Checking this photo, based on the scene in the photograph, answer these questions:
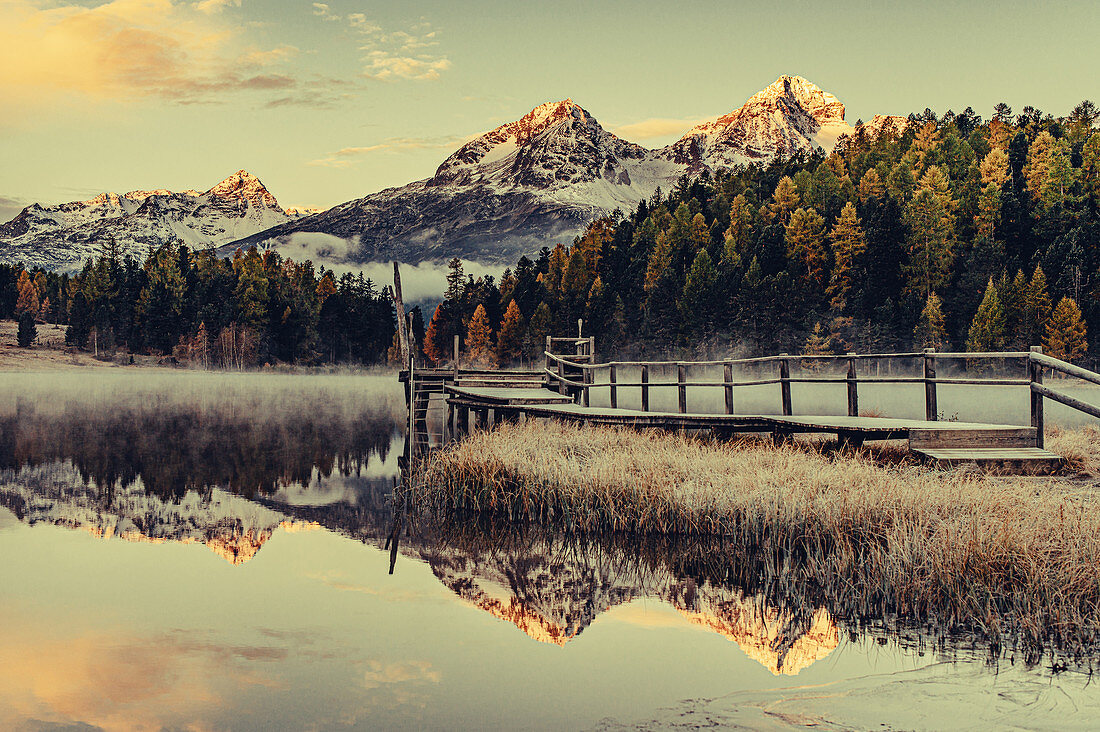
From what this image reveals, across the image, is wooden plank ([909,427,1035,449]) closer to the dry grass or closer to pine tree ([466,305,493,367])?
the dry grass

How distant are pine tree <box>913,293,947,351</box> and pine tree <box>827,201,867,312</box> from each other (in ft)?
24.6

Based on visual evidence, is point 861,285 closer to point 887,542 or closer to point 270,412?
point 270,412

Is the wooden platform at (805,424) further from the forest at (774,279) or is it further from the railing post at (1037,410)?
the forest at (774,279)

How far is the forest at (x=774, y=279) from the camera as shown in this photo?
81.0 m

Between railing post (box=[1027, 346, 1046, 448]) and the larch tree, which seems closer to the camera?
railing post (box=[1027, 346, 1046, 448])

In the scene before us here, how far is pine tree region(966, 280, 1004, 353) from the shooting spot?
243 ft

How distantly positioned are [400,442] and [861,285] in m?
63.9

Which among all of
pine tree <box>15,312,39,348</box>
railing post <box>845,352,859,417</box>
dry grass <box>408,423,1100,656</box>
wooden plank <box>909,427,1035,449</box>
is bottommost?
dry grass <box>408,423,1100,656</box>

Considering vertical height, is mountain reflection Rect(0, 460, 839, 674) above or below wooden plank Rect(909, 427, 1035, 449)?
below

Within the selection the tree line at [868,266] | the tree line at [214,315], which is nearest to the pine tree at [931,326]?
the tree line at [868,266]

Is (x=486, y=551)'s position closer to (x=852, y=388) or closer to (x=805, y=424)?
(x=805, y=424)

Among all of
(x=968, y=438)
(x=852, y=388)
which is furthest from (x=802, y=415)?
(x=968, y=438)

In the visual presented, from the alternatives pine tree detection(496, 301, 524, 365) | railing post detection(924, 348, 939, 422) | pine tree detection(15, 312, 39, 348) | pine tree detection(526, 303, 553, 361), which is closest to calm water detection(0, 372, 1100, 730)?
railing post detection(924, 348, 939, 422)

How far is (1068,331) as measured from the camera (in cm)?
7169
